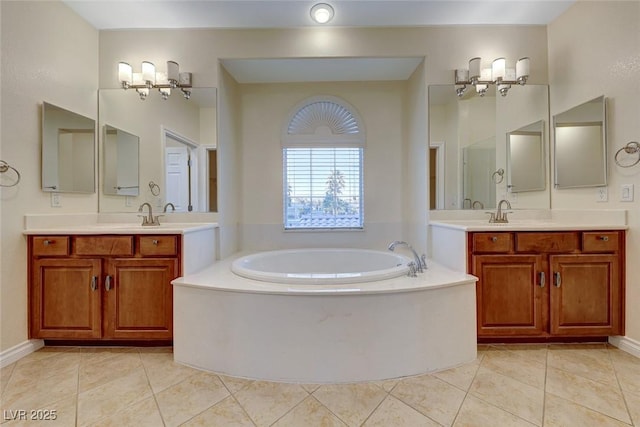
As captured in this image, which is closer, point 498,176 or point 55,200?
point 55,200

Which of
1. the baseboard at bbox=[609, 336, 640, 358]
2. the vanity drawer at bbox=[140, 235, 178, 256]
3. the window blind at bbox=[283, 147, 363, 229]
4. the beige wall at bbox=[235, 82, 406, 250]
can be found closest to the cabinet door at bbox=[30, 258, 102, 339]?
the vanity drawer at bbox=[140, 235, 178, 256]

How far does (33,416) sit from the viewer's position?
4.47ft

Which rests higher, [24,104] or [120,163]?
[24,104]

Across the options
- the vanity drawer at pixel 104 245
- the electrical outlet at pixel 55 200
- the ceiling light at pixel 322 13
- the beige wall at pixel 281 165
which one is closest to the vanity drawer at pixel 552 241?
the beige wall at pixel 281 165

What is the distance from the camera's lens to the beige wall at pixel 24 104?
1812mm

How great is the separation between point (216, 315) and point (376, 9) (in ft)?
8.20

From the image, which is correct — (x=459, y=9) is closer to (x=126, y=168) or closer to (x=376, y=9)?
(x=376, y=9)

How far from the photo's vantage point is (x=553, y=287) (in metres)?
1.93

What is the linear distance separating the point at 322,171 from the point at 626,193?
2.29 metres

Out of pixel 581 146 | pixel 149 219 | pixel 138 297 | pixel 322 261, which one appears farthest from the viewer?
pixel 322 261

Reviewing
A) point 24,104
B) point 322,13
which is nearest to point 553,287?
point 322,13

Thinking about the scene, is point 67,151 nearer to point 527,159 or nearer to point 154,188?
point 154,188

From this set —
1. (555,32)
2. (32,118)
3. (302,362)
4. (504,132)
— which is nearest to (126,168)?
(32,118)

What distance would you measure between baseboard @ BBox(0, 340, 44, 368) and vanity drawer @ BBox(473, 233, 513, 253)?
3.03m
